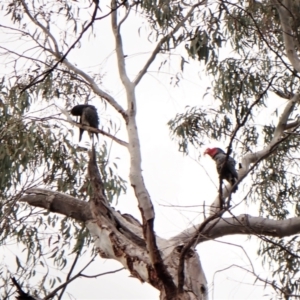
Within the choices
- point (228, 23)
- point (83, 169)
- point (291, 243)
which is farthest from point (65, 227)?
point (228, 23)

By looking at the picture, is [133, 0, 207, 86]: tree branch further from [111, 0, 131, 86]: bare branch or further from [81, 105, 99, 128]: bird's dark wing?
[81, 105, 99, 128]: bird's dark wing

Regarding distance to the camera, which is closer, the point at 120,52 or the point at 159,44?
the point at 120,52

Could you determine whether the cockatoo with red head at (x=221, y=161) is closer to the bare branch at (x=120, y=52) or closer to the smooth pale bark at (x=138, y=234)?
the smooth pale bark at (x=138, y=234)

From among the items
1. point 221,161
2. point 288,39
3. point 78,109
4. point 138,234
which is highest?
point 288,39

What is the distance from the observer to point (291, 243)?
524 cm

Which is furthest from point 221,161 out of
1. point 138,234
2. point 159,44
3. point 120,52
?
point 138,234

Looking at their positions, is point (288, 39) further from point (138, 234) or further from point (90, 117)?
point (138, 234)

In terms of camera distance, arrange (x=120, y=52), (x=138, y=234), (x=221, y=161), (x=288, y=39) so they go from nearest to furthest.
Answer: (x=138, y=234) < (x=120, y=52) < (x=288, y=39) < (x=221, y=161)

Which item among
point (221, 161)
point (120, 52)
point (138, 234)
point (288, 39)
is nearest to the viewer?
point (138, 234)

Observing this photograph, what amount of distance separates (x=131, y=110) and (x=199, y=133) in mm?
1956

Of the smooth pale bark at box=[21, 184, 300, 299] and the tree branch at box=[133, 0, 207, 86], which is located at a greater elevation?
the tree branch at box=[133, 0, 207, 86]

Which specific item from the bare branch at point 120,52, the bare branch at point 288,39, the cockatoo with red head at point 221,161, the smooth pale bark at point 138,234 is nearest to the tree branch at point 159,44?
the bare branch at point 120,52

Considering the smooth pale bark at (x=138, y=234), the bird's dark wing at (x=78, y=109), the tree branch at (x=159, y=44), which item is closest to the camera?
the smooth pale bark at (x=138, y=234)

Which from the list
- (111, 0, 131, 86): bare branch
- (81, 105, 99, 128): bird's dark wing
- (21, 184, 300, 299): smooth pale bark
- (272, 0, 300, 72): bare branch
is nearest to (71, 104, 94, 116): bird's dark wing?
(81, 105, 99, 128): bird's dark wing
